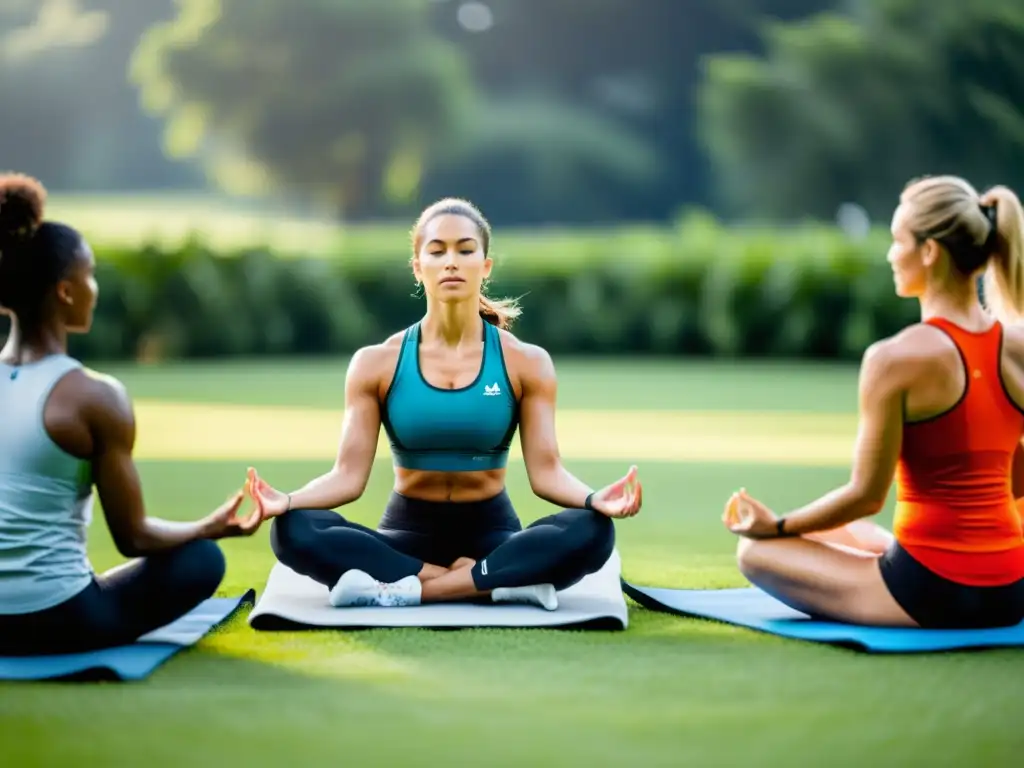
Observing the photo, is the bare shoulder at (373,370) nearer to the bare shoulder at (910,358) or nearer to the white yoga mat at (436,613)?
the white yoga mat at (436,613)

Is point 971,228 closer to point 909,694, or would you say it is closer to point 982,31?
point 909,694

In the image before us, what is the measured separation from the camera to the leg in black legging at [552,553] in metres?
5.47

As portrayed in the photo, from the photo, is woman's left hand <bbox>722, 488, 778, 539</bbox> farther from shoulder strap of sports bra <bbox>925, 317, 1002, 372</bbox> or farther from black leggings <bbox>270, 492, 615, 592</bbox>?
shoulder strap of sports bra <bbox>925, 317, 1002, 372</bbox>

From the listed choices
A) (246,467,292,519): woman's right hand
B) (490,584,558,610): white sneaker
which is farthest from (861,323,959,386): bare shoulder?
(246,467,292,519): woman's right hand

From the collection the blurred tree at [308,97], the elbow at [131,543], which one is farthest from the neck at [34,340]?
the blurred tree at [308,97]

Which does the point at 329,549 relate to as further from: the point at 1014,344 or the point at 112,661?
the point at 1014,344

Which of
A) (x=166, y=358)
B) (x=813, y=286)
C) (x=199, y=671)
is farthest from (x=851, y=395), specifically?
(x=199, y=671)

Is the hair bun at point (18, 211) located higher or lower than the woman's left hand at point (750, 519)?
higher

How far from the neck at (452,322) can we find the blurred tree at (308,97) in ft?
154

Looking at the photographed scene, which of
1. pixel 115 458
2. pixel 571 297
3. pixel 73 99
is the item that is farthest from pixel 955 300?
pixel 73 99

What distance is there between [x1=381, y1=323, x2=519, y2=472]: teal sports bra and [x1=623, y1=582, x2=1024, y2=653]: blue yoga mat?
0.80m

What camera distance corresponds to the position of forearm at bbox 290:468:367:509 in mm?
5570

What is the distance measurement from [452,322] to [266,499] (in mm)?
938

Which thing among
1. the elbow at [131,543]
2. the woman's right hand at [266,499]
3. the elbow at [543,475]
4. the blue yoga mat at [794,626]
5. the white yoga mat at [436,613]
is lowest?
the white yoga mat at [436,613]
